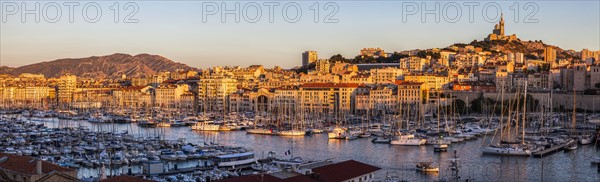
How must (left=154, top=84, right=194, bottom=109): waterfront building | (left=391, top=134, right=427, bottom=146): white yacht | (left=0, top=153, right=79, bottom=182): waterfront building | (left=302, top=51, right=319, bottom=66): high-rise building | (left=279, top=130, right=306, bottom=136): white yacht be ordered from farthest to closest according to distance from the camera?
(left=302, top=51, right=319, bottom=66): high-rise building < (left=154, top=84, right=194, bottom=109): waterfront building < (left=279, top=130, right=306, bottom=136): white yacht < (left=391, top=134, right=427, bottom=146): white yacht < (left=0, top=153, right=79, bottom=182): waterfront building

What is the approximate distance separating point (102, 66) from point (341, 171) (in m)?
138

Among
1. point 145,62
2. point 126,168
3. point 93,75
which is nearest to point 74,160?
point 126,168

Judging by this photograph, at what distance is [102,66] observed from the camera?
14338 cm

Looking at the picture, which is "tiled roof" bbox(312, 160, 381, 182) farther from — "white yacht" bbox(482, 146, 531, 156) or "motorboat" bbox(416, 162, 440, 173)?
"white yacht" bbox(482, 146, 531, 156)

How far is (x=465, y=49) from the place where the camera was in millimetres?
69500

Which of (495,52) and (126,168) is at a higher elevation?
(495,52)

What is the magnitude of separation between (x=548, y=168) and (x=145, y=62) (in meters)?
140

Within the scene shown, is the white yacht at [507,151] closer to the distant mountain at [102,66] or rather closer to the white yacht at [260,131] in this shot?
the white yacht at [260,131]

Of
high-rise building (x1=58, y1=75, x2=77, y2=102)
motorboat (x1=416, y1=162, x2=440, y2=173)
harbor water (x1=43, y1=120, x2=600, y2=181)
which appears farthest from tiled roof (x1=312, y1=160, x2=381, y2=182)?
high-rise building (x1=58, y1=75, x2=77, y2=102)

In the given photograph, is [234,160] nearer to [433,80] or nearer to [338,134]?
[338,134]

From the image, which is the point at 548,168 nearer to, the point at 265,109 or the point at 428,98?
the point at 428,98

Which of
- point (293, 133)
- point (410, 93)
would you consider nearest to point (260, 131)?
point (293, 133)

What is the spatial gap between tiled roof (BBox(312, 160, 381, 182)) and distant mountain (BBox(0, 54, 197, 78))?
126607mm

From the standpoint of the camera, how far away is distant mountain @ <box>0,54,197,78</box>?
454 ft
